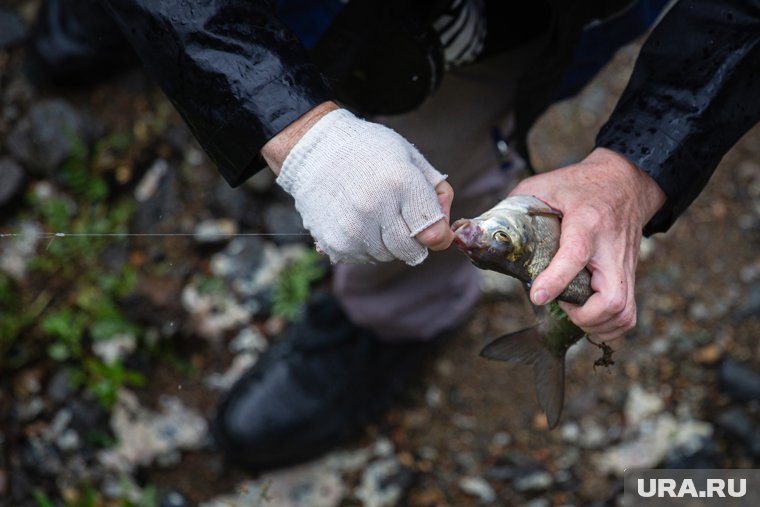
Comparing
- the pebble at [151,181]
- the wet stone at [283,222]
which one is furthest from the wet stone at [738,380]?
the pebble at [151,181]

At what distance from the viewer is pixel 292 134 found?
1.87m

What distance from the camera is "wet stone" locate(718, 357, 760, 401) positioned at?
3.43 meters

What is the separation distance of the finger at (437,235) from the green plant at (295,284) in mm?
1904

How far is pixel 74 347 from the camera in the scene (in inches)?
138

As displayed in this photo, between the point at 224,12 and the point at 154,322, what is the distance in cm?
212

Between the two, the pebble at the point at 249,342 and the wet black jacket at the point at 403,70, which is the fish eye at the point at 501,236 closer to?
the wet black jacket at the point at 403,70

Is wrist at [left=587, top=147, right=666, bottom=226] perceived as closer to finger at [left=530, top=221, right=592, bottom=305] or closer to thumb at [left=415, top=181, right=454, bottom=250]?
finger at [left=530, top=221, right=592, bottom=305]

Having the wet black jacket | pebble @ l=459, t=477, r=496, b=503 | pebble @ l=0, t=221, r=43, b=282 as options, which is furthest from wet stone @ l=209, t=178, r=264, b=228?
the wet black jacket

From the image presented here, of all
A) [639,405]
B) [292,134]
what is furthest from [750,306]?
[292,134]

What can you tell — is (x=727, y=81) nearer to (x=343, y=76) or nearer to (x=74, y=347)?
(x=343, y=76)

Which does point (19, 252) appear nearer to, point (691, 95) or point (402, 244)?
point (402, 244)

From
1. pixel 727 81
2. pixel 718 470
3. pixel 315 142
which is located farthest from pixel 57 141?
pixel 718 470

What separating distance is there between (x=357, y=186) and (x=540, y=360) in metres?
0.86

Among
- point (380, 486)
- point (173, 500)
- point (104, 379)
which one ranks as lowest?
point (380, 486)
